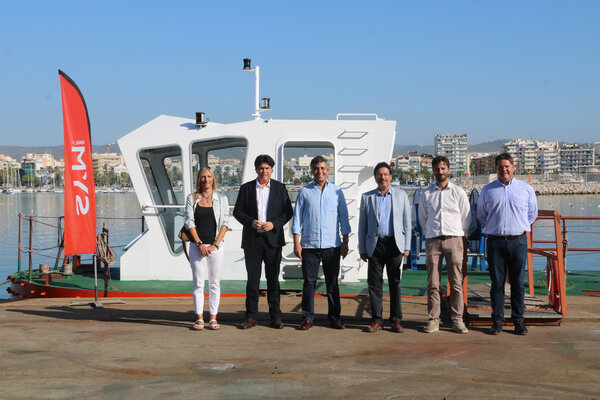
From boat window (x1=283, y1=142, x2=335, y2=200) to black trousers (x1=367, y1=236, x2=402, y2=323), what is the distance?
264 centimetres

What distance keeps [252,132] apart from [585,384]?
5.36 meters

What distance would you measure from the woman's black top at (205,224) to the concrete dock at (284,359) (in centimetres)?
89

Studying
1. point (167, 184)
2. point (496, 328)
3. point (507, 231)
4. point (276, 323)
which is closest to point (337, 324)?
point (276, 323)

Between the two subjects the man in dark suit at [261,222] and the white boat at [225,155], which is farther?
the white boat at [225,155]

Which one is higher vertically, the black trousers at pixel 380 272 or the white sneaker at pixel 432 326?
the black trousers at pixel 380 272

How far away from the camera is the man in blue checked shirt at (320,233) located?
5898 millimetres

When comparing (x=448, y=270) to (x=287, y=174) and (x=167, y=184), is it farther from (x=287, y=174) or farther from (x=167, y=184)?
(x=167, y=184)

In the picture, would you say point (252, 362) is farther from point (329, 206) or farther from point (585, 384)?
point (585, 384)

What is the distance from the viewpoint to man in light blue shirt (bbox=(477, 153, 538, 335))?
5660 mm

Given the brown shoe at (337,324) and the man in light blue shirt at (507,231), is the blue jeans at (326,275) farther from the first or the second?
the man in light blue shirt at (507,231)

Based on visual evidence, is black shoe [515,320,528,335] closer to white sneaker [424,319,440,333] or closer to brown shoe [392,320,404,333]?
white sneaker [424,319,440,333]

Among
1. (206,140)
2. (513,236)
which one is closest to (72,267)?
(206,140)

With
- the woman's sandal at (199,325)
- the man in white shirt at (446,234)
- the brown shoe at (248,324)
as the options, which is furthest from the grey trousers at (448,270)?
the woman's sandal at (199,325)

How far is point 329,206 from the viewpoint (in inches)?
233
